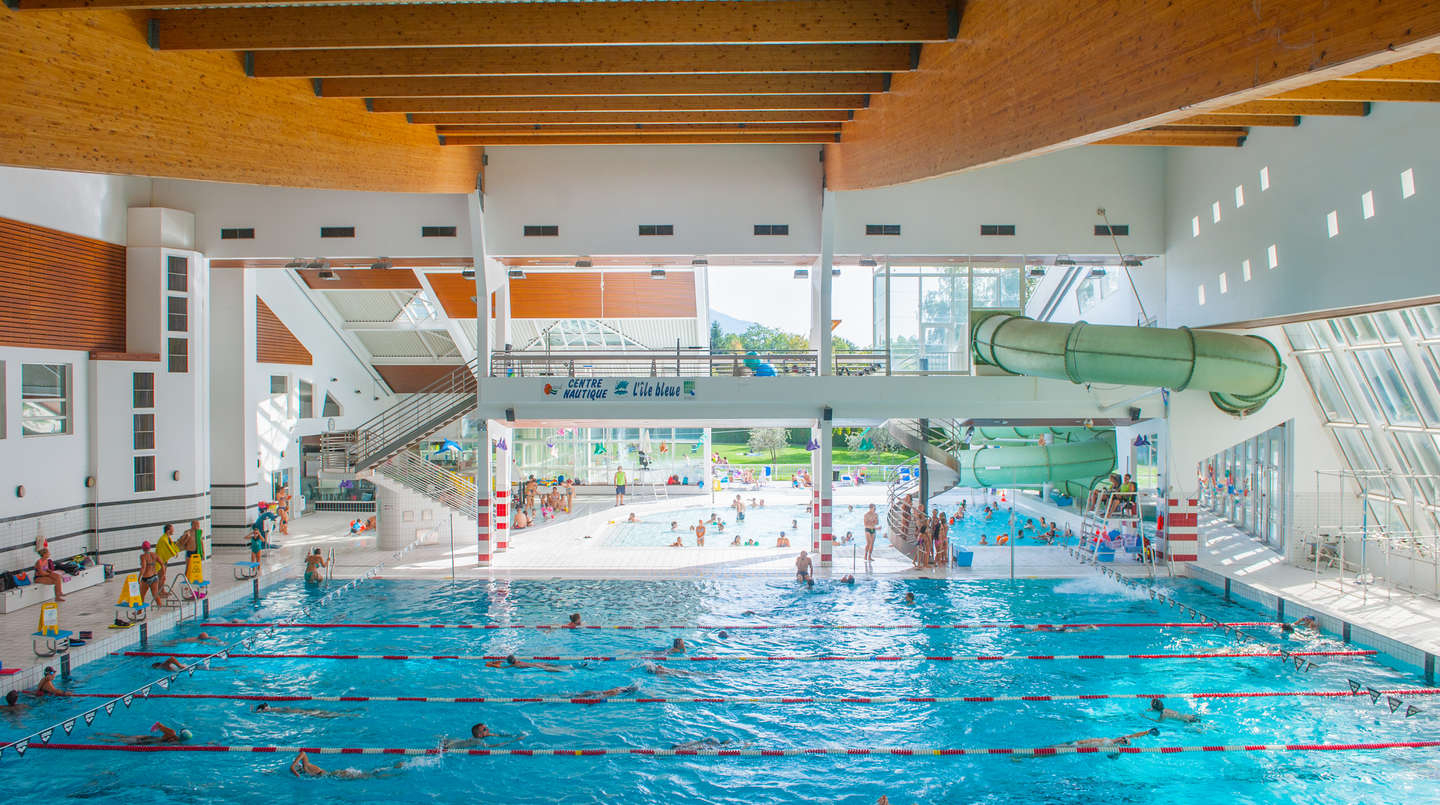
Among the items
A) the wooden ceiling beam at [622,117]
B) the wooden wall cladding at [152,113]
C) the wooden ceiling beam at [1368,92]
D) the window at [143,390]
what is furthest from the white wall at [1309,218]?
the window at [143,390]

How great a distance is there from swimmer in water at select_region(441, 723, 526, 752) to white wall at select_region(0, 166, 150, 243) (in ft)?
36.2

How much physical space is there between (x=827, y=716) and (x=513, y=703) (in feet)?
12.4

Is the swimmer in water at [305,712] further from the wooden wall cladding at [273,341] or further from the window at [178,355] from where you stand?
the wooden wall cladding at [273,341]

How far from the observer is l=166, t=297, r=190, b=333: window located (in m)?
16.1

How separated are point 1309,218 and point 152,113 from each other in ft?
47.5

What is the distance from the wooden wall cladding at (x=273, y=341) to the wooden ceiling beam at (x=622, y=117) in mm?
10526

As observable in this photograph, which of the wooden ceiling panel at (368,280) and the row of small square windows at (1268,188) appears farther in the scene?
the wooden ceiling panel at (368,280)

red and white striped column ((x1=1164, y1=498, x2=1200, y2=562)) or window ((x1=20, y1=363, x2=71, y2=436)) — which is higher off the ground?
window ((x1=20, y1=363, x2=71, y2=436))

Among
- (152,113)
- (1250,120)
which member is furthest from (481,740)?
(1250,120)

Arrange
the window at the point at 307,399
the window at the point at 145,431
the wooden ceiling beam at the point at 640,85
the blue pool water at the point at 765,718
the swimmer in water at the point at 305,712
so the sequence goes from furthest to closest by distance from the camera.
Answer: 1. the window at the point at 307,399
2. the window at the point at 145,431
3. the wooden ceiling beam at the point at 640,85
4. the swimmer in water at the point at 305,712
5. the blue pool water at the point at 765,718

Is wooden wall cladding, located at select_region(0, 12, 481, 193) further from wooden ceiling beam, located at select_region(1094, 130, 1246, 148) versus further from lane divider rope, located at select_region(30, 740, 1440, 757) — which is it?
wooden ceiling beam, located at select_region(1094, 130, 1246, 148)

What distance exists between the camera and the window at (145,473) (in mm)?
15695

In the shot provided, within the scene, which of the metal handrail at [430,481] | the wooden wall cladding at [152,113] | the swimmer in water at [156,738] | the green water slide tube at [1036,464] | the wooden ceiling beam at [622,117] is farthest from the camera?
the green water slide tube at [1036,464]

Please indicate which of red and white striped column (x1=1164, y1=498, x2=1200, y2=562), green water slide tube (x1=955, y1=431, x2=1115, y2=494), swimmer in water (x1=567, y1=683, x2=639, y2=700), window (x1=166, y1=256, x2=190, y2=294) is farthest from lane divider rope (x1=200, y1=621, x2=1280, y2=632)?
green water slide tube (x1=955, y1=431, x2=1115, y2=494)
